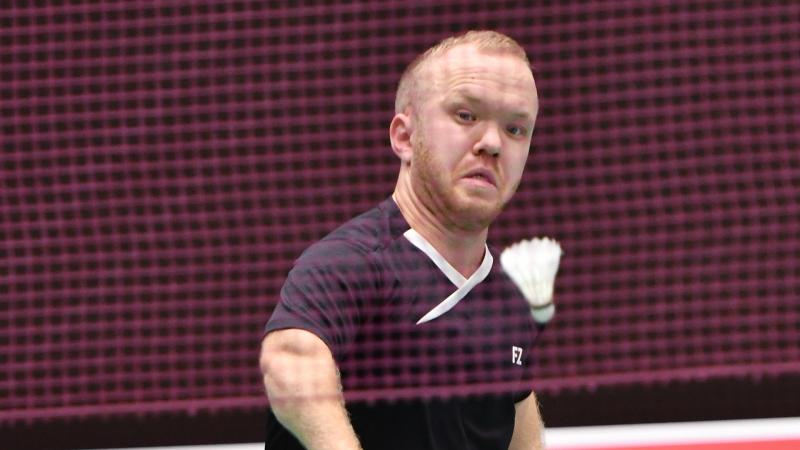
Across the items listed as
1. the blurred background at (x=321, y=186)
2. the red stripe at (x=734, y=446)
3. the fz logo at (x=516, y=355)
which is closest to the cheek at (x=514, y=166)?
the fz logo at (x=516, y=355)

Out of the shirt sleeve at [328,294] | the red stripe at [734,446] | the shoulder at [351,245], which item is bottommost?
the red stripe at [734,446]

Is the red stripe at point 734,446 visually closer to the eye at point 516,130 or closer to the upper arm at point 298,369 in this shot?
the eye at point 516,130

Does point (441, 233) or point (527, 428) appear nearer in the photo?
point (441, 233)

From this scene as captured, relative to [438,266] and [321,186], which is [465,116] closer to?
[438,266]

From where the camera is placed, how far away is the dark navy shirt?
1710 millimetres

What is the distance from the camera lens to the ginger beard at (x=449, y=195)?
180cm

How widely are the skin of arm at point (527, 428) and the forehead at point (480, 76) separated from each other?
442mm

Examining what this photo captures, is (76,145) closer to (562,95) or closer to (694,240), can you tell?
(562,95)

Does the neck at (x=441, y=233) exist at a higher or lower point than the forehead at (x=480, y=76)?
lower

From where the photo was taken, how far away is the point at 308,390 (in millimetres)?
1600

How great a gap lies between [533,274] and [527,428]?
0.68 ft

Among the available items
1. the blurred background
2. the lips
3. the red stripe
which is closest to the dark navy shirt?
the lips

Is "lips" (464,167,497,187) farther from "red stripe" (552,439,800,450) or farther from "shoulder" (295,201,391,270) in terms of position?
"red stripe" (552,439,800,450)

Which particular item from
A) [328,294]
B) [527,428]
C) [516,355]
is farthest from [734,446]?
[328,294]
